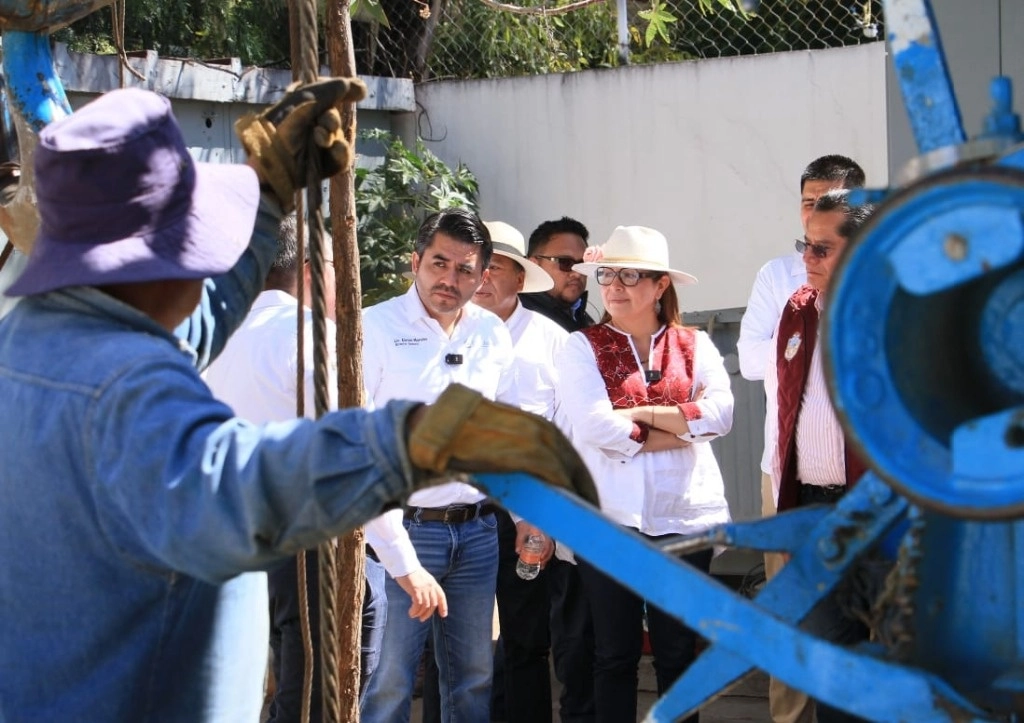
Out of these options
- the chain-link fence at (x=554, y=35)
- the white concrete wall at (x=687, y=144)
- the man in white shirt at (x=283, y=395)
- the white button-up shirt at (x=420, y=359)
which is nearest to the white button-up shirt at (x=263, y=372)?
the man in white shirt at (x=283, y=395)

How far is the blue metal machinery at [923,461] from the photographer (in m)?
1.61

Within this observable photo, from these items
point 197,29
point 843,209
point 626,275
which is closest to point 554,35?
point 197,29

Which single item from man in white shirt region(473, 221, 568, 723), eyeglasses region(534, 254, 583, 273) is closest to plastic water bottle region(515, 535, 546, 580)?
man in white shirt region(473, 221, 568, 723)

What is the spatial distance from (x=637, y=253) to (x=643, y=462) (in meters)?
0.74

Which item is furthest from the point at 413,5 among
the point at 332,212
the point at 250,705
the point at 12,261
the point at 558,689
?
the point at 250,705

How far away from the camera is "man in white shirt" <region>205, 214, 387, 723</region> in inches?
151

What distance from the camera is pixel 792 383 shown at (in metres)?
3.85

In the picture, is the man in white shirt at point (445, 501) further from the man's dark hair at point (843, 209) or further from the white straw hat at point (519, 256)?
the man's dark hair at point (843, 209)

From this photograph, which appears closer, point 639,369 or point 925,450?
point 925,450

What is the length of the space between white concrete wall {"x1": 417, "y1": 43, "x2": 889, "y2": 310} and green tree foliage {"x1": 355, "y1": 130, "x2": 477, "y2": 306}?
0.36 metres

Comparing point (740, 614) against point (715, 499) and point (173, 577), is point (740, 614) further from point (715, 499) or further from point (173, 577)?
point (715, 499)

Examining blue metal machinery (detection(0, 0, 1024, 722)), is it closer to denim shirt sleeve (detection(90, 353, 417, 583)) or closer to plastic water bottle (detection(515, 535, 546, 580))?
denim shirt sleeve (detection(90, 353, 417, 583))

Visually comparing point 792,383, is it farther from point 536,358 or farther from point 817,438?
point 536,358

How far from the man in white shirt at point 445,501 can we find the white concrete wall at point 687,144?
2.48m
